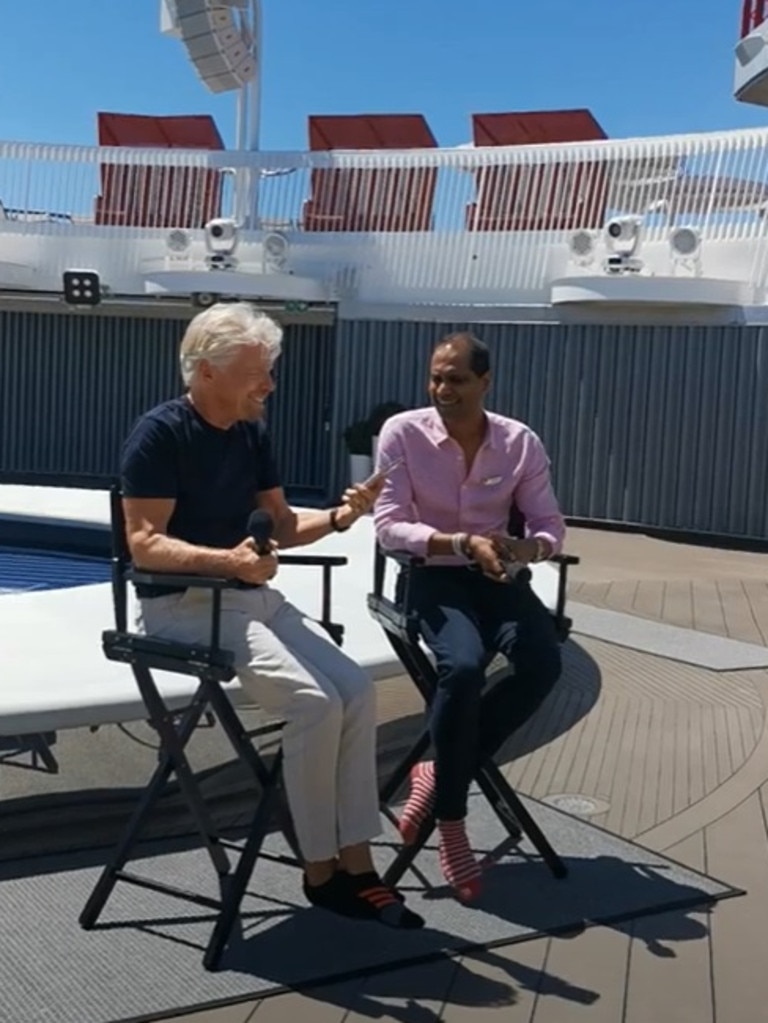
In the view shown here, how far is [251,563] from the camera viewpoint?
3.08 meters

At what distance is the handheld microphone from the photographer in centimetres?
306

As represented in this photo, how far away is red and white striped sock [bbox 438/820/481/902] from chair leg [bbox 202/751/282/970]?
54 cm

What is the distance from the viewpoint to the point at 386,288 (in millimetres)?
14766

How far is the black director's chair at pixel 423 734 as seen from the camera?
141 inches

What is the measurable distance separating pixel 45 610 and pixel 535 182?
10.6 m

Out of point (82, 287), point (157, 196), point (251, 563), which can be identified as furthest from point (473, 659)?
point (157, 196)

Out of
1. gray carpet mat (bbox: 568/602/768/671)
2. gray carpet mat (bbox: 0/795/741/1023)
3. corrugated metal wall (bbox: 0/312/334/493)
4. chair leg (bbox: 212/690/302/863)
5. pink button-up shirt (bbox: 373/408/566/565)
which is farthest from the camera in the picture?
corrugated metal wall (bbox: 0/312/334/493)

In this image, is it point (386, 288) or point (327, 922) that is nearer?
point (327, 922)

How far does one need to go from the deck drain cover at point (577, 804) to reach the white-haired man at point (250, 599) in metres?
1.28

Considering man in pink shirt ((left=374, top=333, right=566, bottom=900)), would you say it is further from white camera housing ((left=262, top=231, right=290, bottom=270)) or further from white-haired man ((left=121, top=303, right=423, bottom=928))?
white camera housing ((left=262, top=231, right=290, bottom=270))

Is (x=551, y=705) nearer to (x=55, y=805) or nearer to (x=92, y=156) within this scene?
(x=55, y=805)

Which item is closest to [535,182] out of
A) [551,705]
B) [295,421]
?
[295,421]

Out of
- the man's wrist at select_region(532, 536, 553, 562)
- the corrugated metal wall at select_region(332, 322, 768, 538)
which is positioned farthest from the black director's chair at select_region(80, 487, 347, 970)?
the corrugated metal wall at select_region(332, 322, 768, 538)

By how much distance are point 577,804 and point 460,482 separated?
128 cm
